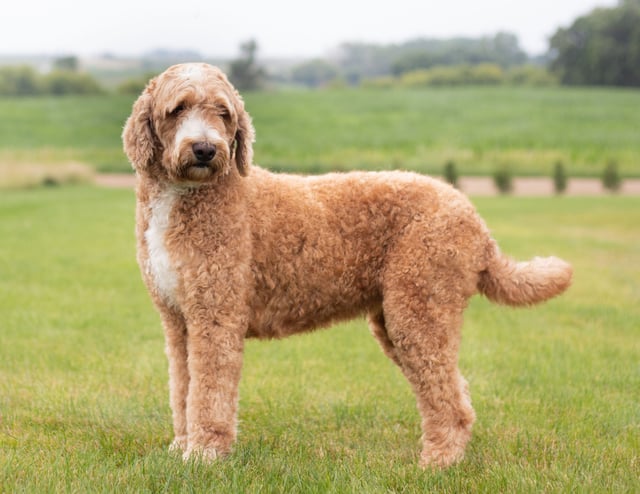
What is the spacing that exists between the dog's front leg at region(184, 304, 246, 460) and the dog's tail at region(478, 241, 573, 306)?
5.43ft

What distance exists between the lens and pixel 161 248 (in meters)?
4.57

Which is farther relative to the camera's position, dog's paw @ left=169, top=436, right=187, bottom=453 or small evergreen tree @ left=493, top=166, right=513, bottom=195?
small evergreen tree @ left=493, top=166, right=513, bottom=195

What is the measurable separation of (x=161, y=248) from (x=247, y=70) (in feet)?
129

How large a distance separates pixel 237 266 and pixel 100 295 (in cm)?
637

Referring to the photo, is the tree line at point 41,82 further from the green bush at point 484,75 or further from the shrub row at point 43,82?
the green bush at point 484,75

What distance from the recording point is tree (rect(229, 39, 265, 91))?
38.2 m

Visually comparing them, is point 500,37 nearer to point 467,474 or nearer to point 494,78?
point 494,78

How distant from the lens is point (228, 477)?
4.24 m

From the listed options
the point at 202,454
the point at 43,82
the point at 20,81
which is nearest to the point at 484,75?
the point at 43,82

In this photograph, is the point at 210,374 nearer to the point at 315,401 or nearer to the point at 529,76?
the point at 315,401

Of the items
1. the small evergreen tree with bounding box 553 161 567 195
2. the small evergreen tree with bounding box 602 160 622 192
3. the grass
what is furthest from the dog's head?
the small evergreen tree with bounding box 602 160 622 192

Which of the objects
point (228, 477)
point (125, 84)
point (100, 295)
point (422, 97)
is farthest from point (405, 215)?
point (422, 97)

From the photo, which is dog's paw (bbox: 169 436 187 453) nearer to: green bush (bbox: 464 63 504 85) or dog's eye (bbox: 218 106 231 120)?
dog's eye (bbox: 218 106 231 120)

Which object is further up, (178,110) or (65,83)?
(178,110)
